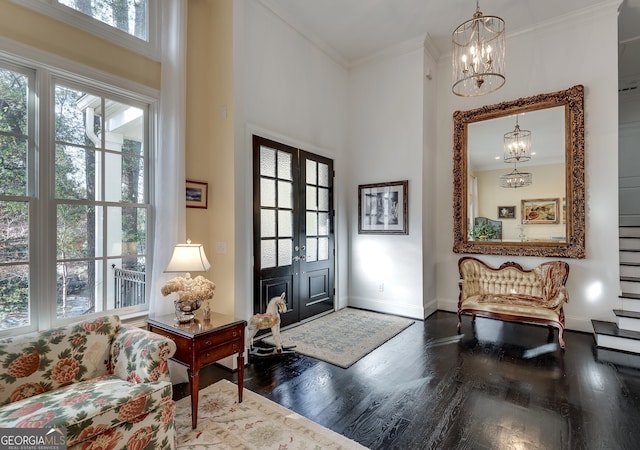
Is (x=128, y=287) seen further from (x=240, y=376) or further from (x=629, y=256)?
(x=629, y=256)

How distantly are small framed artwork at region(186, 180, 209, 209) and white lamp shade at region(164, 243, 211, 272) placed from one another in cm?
78

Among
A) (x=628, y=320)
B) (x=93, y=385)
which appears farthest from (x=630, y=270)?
(x=93, y=385)

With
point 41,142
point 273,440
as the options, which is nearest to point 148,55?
point 41,142

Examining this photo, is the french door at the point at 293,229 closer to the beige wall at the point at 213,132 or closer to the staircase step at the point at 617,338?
the beige wall at the point at 213,132

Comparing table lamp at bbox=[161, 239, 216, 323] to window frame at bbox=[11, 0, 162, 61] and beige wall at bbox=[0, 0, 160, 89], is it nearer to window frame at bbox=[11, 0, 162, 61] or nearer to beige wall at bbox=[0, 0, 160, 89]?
beige wall at bbox=[0, 0, 160, 89]

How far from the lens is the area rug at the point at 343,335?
3.38 m

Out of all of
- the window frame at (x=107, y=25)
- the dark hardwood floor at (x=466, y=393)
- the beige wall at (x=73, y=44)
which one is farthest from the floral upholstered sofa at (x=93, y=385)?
the window frame at (x=107, y=25)

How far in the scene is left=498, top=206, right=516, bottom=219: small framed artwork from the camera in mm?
4531

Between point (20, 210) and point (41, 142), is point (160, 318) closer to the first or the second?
point (20, 210)

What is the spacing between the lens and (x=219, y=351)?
93.2 inches

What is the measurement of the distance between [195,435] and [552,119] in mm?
5337

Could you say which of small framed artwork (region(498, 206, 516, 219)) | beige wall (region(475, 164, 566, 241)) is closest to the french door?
beige wall (region(475, 164, 566, 241))

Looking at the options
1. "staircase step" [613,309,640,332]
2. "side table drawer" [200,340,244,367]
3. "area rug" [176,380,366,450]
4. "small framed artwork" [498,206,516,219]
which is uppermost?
"small framed artwork" [498,206,516,219]

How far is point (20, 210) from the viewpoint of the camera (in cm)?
226
